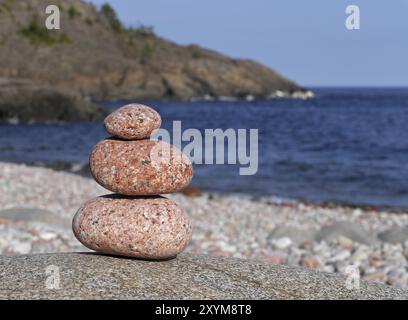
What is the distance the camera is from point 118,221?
19.2 feet

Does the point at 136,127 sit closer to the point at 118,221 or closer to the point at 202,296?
the point at 118,221

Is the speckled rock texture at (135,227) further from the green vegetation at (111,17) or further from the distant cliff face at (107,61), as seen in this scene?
the green vegetation at (111,17)

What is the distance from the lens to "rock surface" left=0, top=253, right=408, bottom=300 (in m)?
5.39

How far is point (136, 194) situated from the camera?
6.02m

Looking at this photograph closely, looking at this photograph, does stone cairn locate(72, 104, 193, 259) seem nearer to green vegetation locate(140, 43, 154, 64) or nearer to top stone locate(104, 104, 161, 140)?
top stone locate(104, 104, 161, 140)

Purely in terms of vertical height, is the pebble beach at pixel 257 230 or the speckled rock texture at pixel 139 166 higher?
the speckled rock texture at pixel 139 166

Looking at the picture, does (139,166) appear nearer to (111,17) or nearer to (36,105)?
(36,105)

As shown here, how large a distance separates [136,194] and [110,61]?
8217 cm

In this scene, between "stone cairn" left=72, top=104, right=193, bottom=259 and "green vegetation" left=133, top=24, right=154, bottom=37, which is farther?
"green vegetation" left=133, top=24, right=154, bottom=37

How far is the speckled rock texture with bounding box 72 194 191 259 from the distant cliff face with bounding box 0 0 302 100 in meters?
62.4

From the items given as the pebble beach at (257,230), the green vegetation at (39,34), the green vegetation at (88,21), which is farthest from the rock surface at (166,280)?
the green vegetation at (88,21)

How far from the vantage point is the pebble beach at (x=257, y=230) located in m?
10.2

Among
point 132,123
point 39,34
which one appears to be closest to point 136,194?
point 132,123

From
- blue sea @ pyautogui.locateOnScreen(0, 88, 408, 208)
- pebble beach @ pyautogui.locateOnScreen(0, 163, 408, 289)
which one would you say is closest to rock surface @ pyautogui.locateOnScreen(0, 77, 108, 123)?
blue sea @ pyautogui.locateOnScreen(0, 88, 408, 208)
